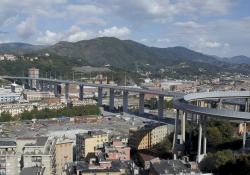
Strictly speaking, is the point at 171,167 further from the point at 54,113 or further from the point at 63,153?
the point at 54,113

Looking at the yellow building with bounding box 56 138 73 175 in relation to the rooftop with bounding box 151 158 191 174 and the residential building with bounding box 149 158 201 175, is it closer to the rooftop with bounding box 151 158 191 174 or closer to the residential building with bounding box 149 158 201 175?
the residential building with bounding box 149 158 201 175

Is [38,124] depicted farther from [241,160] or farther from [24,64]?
[24,64]

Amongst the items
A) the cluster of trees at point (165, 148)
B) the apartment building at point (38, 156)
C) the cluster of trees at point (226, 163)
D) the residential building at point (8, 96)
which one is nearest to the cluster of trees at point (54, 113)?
the residential building at point (8, 96)

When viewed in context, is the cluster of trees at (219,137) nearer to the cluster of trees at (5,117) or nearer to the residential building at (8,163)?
the residential building at (8,163)

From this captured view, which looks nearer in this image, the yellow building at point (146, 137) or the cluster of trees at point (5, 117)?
the yellow building at point (146, 137)

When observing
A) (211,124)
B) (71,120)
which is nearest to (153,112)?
(71,120)
